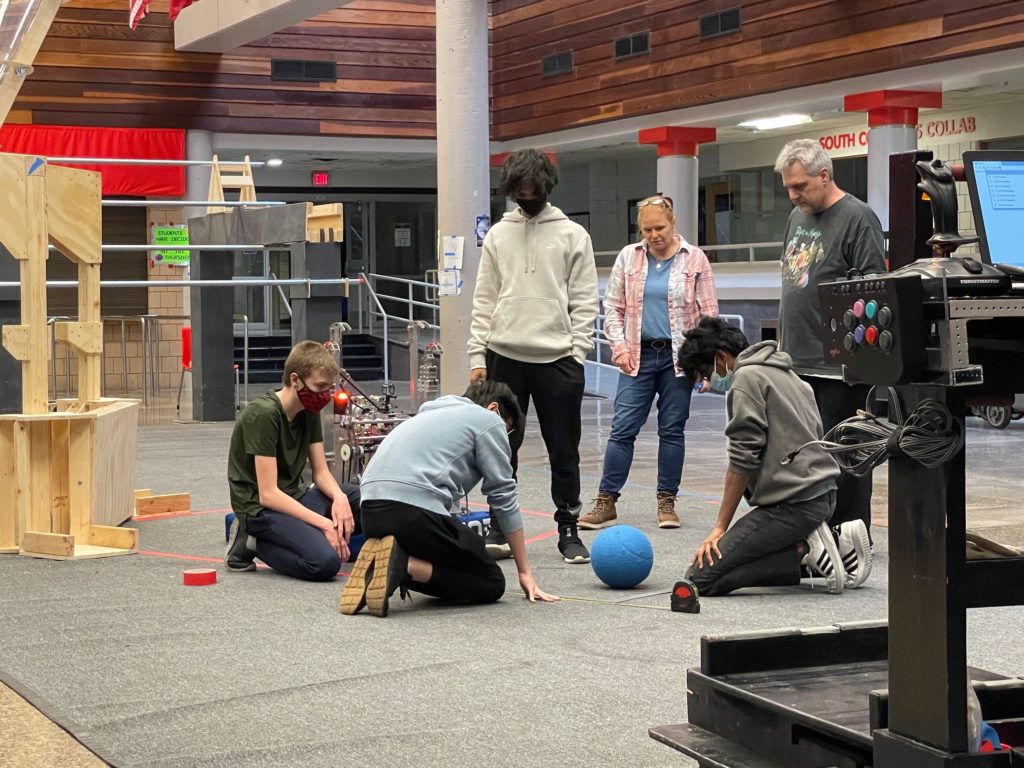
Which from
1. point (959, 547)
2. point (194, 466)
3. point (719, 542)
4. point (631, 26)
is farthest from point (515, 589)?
point (631, 26)

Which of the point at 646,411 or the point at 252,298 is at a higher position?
the point at 252,298

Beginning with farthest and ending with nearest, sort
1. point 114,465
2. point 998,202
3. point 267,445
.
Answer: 1. point 114,465
2. point 267,445
3. point 998,202

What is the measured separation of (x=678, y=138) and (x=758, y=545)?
13.0 metres

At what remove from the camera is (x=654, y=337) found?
7098mm

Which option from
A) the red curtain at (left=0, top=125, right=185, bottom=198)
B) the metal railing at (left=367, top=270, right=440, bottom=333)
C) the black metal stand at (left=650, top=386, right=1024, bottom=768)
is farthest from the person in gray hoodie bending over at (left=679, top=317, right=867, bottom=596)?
the red curtain at (left=0, top=125, right=185, bottom=198)

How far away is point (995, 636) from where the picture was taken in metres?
4.81

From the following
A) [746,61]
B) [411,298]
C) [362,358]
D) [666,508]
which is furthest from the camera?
[362,358]

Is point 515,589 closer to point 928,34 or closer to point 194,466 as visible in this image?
point 194,466

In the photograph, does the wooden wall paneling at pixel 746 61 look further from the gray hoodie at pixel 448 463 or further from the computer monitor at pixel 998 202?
the computer monitor at pixel 998 202

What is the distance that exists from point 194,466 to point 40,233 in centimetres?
388

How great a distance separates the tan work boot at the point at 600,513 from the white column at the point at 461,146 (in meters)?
4.38

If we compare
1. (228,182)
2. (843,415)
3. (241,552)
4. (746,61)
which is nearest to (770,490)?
(843,415)

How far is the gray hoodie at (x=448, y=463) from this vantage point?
5215 mm

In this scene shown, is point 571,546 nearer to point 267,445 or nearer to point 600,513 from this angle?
point 600,513
